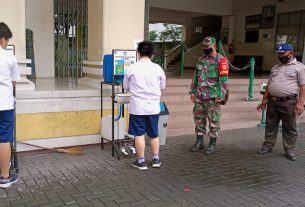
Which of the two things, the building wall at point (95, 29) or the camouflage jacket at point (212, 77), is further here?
the building wall at point (95, 29)

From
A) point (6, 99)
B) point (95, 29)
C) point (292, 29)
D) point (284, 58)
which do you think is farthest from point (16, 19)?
point (292, 29)

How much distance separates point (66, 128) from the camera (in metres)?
5.27

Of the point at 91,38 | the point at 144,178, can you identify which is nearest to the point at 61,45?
the point at 91,38

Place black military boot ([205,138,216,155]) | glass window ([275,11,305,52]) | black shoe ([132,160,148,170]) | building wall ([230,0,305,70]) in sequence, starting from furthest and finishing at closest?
1. building wall ([230,0,305,70])
2. glass window ([275,11,305,52])
3. black military boot ([205,138,216,155])
4. black shoe ([132,160,148,170])

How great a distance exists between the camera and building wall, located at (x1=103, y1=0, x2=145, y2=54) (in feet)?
18.2

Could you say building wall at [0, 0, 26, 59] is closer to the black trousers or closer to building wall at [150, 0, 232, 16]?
the black trousers

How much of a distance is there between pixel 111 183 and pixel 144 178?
0.42 meters

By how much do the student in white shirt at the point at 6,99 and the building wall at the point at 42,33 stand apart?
16.6 ft

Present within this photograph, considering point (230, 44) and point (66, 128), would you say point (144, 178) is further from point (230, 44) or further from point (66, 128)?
point (230, 44)

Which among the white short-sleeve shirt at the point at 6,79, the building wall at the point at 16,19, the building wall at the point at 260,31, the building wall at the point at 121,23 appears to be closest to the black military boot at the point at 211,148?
the building wall at the point at 121,23

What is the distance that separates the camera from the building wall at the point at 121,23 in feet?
18.2

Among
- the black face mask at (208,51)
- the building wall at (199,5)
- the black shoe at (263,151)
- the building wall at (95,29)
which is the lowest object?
the black shoe at (263,151)

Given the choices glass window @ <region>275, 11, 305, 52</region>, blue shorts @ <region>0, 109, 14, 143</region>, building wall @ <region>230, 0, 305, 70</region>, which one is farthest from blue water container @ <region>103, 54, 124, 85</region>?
building wall @ <region>230, 0, 305, 70</region>

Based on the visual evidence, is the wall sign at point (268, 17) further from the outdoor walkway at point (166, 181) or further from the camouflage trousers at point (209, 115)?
the camouflage trousers at point (209, 115)
